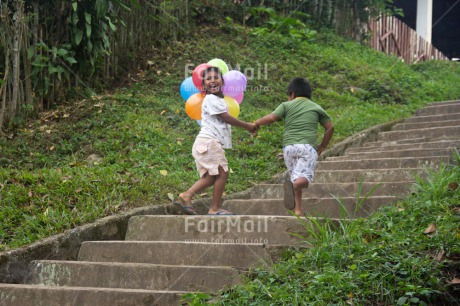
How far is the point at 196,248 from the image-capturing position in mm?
4660

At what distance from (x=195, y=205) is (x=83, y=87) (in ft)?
14.6

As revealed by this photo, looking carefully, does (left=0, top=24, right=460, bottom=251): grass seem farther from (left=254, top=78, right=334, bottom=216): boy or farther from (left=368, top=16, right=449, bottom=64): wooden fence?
(left=368, top=16, right=449, bottom=64): wooden fence

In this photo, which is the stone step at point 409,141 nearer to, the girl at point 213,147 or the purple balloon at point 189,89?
the purple balloon at point 189,89

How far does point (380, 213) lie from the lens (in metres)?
4.68

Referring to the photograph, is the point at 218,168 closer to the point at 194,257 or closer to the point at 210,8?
the point at 194,257

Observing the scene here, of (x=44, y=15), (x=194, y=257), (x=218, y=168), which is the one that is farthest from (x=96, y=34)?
(x=194, y=257)

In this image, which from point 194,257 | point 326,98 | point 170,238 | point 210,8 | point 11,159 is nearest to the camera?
point 194,257

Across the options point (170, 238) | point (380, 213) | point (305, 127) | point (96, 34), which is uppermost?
point (96, 34)

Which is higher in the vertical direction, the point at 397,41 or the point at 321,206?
the point at 397,41

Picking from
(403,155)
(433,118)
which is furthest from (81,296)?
(433,118)

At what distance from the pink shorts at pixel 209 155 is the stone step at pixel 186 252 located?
650 mm

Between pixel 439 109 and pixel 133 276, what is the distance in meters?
7.28

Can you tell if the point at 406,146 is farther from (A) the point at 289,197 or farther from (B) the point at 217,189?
(B) the point at 217,189

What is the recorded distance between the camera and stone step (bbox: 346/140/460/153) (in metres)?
7.10
